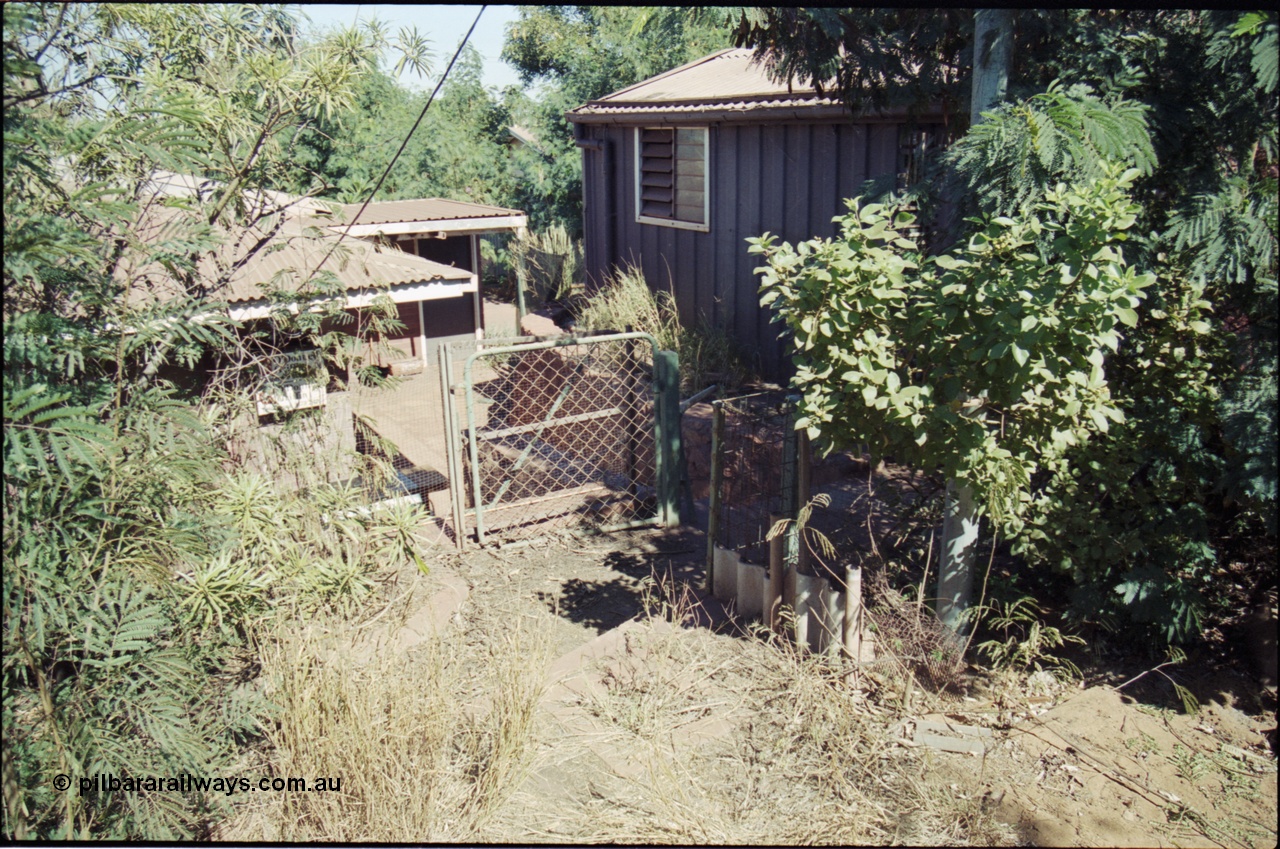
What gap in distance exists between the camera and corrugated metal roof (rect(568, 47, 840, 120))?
8.48 m

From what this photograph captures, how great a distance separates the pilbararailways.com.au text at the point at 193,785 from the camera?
2.73 meters

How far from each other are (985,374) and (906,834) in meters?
1.60

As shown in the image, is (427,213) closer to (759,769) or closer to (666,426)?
(666,426)

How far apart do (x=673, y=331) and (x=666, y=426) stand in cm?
352

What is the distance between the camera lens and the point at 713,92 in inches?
391

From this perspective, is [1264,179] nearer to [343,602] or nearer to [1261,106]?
[1261,106]

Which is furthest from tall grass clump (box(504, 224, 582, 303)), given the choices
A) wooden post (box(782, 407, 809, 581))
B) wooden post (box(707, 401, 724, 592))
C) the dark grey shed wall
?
wooden post (box(782, 407, 809, 581))

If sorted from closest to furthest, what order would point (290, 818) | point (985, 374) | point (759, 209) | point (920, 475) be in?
point (290, 818) → point (985, 374) → point (920, 475) → point (759, 209)

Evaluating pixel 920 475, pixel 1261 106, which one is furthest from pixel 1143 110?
pixel 920 475

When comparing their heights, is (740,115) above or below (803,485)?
above

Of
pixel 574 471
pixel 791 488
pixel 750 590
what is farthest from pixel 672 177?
pixel 750 590

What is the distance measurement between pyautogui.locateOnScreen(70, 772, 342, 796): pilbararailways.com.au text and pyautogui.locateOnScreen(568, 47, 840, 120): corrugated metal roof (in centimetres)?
631

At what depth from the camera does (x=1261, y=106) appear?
3.41 meters

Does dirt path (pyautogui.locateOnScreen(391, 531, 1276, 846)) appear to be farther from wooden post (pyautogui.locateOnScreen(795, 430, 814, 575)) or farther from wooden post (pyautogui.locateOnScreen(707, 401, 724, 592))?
wooden post (pyautogui.locateOnScreen(707, 401, 724, 592))
